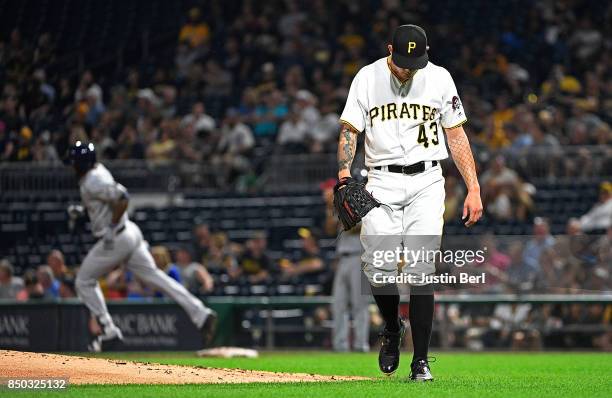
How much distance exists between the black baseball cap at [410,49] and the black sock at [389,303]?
131 centimetres

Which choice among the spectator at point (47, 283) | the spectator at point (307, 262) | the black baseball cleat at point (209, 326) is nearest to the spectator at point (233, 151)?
the spectator at point (307, 262)

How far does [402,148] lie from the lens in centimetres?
689

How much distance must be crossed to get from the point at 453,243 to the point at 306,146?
4509mm

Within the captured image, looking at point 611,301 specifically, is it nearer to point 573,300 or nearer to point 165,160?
point 573,300

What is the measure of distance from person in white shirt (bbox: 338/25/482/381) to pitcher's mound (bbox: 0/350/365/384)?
0.83 m

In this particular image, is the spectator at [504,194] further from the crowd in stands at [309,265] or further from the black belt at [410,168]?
the black belt at [410,168]

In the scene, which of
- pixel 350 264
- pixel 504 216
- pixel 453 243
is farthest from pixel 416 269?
pixel 504 216

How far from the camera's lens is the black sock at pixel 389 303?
23.1 feet

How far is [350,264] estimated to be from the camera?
1305cm

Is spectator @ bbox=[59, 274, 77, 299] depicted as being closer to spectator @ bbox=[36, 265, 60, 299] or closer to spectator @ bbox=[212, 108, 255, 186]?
spectator @ bbox=[36, 265, 60, 299]

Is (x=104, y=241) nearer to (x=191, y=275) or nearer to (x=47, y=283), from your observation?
(x=191, y=275)

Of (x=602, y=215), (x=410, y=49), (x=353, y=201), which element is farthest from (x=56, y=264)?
(x=410, y=49)

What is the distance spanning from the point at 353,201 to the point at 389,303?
27.6 inches

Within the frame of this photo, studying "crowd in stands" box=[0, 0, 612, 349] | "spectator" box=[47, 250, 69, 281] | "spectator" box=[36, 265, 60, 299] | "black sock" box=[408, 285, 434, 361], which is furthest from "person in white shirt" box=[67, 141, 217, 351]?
"black sock" box=[408, 285, 434, 361]
